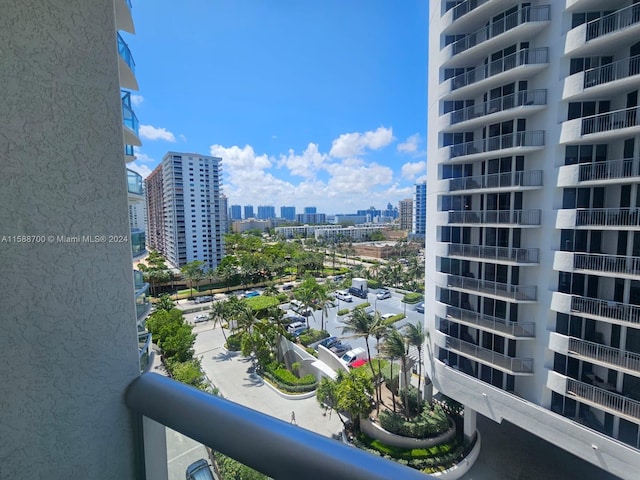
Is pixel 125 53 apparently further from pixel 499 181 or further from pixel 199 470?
pixel 499 181

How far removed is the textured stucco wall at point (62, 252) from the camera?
0.91 metres

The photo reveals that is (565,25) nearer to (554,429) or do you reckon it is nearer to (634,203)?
(634,203)

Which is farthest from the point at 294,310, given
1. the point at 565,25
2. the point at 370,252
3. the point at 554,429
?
the point at 370,252

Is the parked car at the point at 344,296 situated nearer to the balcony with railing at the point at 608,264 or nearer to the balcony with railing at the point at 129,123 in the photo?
the balcony with railing at the point at 608,264

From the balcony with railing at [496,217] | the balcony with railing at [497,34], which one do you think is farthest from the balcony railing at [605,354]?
the balcony with railing at [497,34]

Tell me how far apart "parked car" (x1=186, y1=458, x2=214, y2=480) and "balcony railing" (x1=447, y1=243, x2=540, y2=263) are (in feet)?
27.1

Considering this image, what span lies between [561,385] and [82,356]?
9290 mm

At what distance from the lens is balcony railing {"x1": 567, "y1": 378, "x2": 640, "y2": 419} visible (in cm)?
597

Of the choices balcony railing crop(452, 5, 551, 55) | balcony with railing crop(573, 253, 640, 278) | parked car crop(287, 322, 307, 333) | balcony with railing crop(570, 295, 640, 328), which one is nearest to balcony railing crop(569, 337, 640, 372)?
balcony with railing crop(570, 295, 640, 328)

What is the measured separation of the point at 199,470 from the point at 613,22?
1003 cm

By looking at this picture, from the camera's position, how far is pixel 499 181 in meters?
7.92

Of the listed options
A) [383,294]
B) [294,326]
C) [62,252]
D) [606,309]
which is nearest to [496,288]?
[606,309]

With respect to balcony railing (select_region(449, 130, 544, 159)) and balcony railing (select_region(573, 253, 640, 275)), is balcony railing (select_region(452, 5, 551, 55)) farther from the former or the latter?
balcony railing (select_region(573, 253, 640, 275))

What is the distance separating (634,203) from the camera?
6.19m
